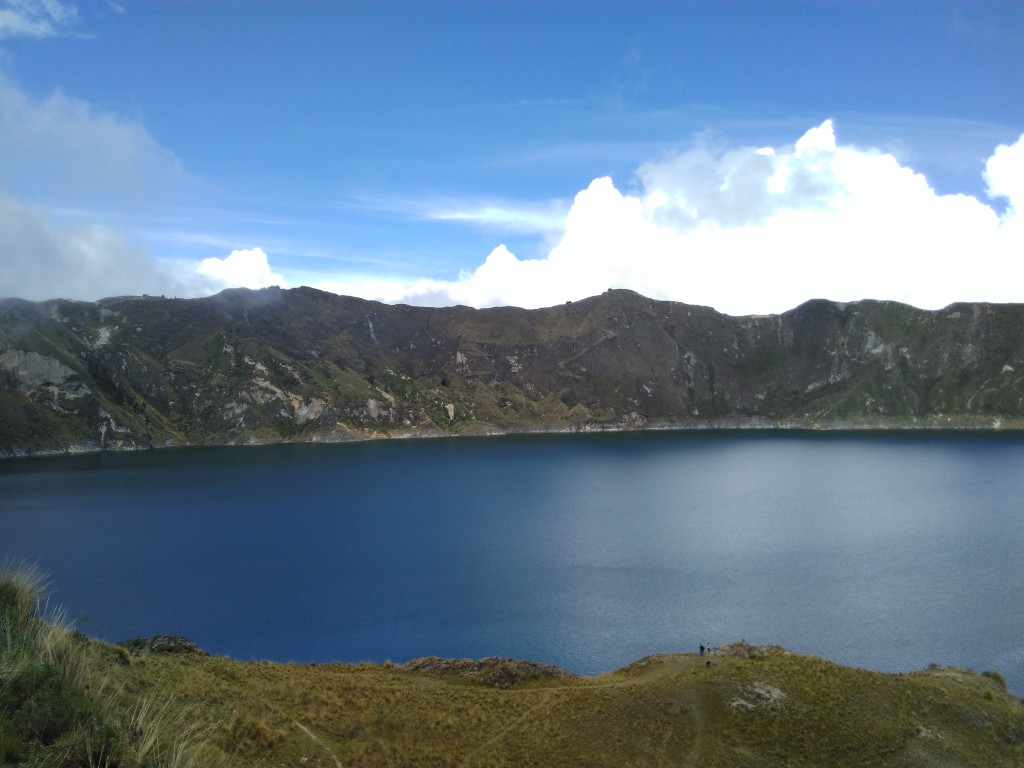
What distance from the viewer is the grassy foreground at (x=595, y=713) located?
26.0m

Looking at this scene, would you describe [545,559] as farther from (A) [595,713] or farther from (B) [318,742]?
(B) [318,742]

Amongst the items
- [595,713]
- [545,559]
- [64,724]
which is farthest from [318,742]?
[545,559]

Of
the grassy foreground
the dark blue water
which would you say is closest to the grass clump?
the grassy foreground

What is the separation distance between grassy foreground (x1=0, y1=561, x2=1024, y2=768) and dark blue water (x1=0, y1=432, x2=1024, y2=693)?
14.8 meters

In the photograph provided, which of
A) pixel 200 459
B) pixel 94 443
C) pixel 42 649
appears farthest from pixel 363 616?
pixel 94 443

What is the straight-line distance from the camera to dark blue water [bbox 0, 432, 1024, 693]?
53844mm

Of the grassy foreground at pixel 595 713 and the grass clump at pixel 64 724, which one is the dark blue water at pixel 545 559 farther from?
the grass clump at pixel 64 724

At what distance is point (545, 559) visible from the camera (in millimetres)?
77250

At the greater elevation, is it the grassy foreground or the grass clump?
the grass clump

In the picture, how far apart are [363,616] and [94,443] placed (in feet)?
540

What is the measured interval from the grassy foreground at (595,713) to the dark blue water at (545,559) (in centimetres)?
1483

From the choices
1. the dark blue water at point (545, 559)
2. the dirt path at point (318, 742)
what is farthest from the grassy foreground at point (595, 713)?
the dark blue water at point (545, 559)

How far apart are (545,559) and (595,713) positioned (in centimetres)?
4580

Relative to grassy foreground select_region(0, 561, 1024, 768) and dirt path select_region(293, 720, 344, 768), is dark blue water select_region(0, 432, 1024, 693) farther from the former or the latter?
dirt path select_region(293, 720, 344, 768)
